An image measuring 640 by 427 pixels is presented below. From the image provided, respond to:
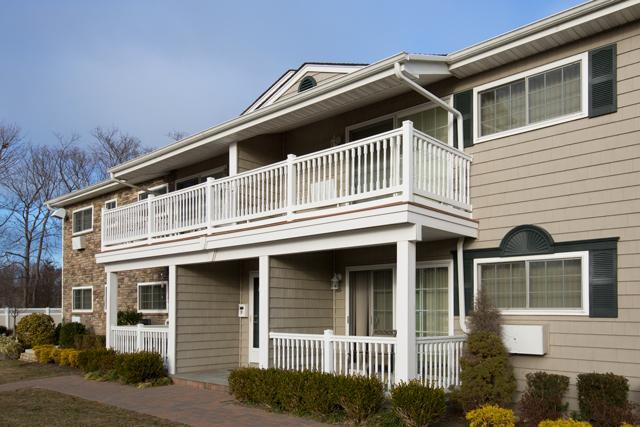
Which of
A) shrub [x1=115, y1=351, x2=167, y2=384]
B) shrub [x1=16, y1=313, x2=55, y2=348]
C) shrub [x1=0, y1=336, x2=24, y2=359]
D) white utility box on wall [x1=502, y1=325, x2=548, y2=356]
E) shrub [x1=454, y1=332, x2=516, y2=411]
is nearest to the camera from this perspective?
shrub [x1=454, y1=332, x2=516, y2=411]

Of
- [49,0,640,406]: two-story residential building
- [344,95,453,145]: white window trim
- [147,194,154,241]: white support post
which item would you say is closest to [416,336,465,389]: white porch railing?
[49,0,640,406]: two-story residential building

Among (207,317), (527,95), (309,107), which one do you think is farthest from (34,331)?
(527,95)

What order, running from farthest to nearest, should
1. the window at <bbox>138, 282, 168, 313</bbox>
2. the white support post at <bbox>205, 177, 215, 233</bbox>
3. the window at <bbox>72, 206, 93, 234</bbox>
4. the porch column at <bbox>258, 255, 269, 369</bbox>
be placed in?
the window at <bbox>72, 206, 93, 234</bbox> < the window at <bbox>138, 282, 168, 313</bbox> < the white support post at <bbox>205, 177, 215, 233</bbox> < the porch column at <bbox>258, 255, 269, 369</bbox>

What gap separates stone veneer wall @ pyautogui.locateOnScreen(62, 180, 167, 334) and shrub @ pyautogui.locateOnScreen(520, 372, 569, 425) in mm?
11152

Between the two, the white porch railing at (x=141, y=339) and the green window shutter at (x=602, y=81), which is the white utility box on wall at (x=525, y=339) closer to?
the green window shutter at (x=602, y=81)

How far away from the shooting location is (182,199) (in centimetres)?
1346

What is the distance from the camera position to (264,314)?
11203 mm

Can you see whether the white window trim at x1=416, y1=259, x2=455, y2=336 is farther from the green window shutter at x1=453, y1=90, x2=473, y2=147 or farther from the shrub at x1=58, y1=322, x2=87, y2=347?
the shrub at x1=58, y1=322, x2=87, y2=347

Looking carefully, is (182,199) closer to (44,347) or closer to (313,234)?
(313,234)

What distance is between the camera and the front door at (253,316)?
46.4ft

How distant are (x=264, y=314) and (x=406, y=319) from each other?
3188 mm

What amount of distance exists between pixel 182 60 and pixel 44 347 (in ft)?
45.7

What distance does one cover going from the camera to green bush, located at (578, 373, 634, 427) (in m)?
7.42

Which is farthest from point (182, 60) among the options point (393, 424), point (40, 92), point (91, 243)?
point (393, 424)
